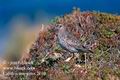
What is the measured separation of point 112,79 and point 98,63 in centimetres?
76

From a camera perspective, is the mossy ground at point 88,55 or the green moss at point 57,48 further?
the green moss at point 57,48

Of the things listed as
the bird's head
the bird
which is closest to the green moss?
the bird's head

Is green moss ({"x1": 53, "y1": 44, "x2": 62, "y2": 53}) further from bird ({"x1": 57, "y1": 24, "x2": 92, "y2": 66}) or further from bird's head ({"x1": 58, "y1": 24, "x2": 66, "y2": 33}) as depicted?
bird ({"x1": 57, "y1": 24, "x2": 92, "y2": 66})

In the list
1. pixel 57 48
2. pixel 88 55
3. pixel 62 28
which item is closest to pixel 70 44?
pixel 88 55

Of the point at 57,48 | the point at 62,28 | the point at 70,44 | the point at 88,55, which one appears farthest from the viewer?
the point at 57,48

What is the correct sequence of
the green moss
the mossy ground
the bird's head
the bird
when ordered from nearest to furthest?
the mossy ground, the bird, the bird's head, the green moss

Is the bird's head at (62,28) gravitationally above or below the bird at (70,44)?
above

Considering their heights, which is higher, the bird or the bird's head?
the bird's head

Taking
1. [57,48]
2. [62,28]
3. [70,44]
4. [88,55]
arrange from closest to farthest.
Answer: [70,44] → [88,55] → [62,28] → [57,48]

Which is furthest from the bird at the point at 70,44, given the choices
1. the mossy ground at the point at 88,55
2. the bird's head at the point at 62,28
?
the mossy ground at the point at 88,55

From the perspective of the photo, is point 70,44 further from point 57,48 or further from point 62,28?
point 57,48

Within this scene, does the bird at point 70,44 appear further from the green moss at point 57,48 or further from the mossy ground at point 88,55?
the green moss at point 57,48

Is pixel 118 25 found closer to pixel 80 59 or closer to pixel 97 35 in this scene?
pixel 97 35

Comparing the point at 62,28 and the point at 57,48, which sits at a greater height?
the point at 62,28
